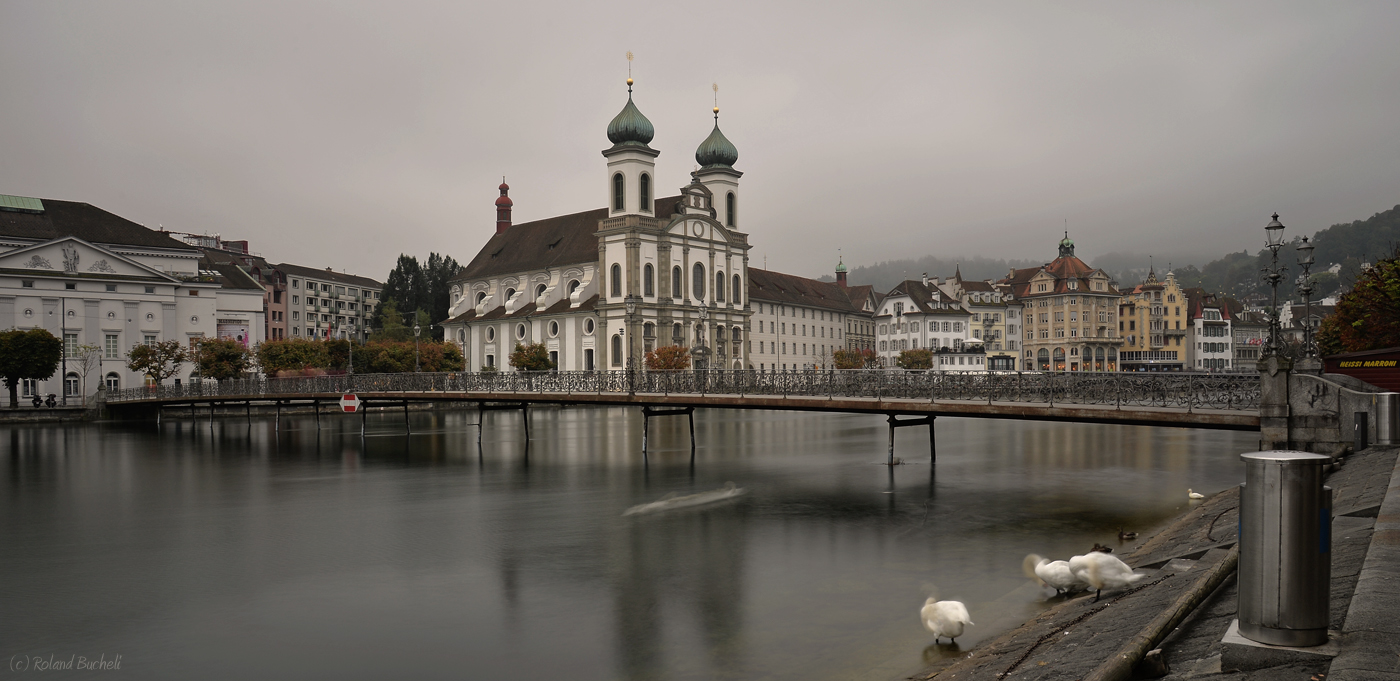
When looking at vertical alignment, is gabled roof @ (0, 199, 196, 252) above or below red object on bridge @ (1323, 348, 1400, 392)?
above

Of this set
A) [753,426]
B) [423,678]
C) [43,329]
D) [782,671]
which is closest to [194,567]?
[423,678]

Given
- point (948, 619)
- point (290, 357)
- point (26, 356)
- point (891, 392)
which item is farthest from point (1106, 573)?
point (290, 357)

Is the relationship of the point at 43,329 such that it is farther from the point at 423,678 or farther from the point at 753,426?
the point at 423,678

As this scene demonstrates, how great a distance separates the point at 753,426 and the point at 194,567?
148ft

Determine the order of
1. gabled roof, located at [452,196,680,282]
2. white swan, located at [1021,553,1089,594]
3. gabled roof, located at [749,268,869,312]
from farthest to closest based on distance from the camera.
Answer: gabled roof, located at [749,268,869,312]
gabled roof, located at [452,196,680,282]
white swan, located at [1021,553,1089,594]

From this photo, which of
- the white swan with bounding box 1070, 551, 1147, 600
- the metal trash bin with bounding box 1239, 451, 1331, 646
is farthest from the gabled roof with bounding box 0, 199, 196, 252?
the metal trash bin with bounding box 1239, 451, 1331, 646

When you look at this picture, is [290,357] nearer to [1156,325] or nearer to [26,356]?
[26,356]

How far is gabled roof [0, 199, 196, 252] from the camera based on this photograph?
80.3 meters

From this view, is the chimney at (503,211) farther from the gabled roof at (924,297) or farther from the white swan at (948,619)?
the white swan at (948,619)

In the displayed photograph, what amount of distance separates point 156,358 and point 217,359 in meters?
4.73

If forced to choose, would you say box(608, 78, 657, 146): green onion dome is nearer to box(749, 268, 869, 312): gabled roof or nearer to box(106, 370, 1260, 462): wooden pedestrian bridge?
box(749, 268, 869, 312): gabled roof

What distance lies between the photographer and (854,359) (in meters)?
108

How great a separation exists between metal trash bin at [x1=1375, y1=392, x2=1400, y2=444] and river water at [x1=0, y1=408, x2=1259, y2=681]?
5.14 m

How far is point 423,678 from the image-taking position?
12.4 m
